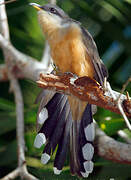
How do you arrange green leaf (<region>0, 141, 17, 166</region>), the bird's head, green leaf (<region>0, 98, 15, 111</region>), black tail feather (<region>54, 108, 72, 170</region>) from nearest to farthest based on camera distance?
the bird's head < black tail feather (<region>54, 108, 72, 170</region>) < green leaf (<region>0, 141, 17, 166</region>) < green leaf (<region>0, 98, 15, 111</region>)

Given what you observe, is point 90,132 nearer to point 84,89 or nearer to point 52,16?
point 84,89

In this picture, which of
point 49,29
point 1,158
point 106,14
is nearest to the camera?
point 49,29

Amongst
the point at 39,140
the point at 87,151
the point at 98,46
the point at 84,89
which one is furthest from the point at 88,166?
the point at 98,46

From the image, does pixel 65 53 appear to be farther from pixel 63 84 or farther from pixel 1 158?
pixel 1 158

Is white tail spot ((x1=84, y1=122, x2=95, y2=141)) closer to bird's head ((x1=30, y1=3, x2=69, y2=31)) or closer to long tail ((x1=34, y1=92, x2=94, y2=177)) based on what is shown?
long tail ((x1=34, y1=92, x2=94, y2=177))

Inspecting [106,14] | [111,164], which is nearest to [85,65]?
[106,14]

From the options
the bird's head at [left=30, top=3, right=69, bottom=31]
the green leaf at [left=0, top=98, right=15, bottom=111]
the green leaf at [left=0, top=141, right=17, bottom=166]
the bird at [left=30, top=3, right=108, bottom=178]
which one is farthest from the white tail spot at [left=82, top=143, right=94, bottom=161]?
the green leaf at [left=0, top=98, right=15, bottom=111]

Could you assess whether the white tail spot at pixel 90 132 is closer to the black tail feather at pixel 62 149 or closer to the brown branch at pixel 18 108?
the black tail feather at pixel 62 149
